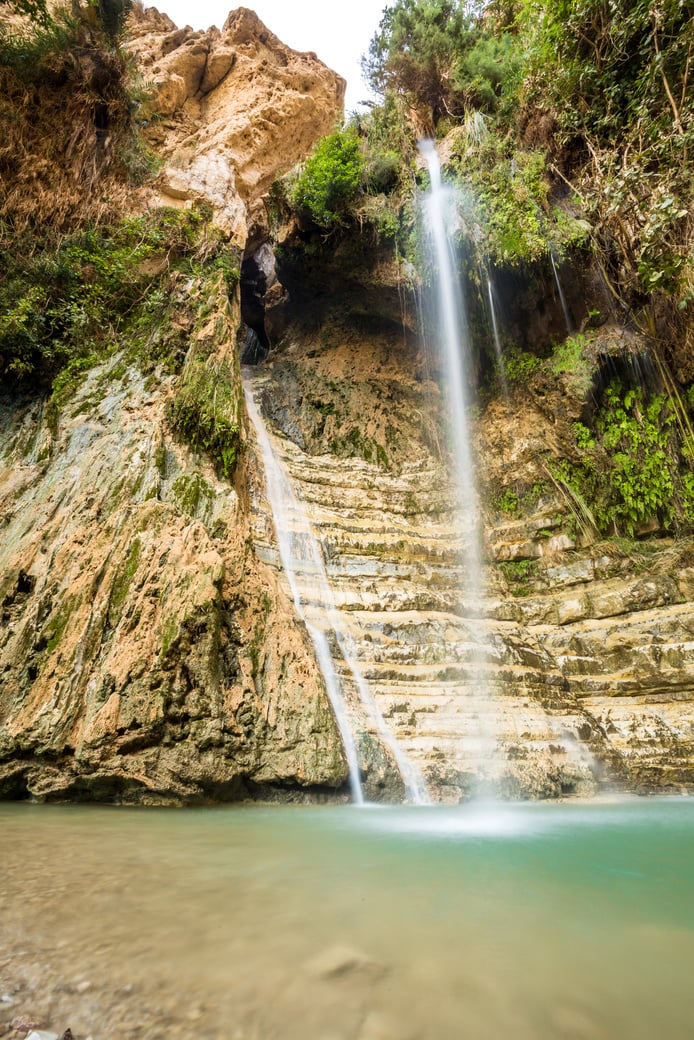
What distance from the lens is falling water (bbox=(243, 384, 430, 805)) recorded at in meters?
5.28

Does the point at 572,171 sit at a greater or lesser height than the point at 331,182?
lesser

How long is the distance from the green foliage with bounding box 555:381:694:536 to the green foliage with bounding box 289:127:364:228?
6.49 meters

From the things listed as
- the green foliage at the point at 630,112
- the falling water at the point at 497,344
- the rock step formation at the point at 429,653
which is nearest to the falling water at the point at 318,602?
the rock step formation at the point at 429,653

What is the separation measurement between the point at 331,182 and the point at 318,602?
850 centimetres

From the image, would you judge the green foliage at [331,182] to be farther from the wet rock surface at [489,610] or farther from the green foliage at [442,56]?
the wet rock surface at [489,610]

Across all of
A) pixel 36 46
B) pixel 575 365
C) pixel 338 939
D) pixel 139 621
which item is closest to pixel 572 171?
pixel 575 365

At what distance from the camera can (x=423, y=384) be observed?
451 inches

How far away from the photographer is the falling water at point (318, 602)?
528cm

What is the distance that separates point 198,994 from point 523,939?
1005mm

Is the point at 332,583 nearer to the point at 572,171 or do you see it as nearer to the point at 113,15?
the point at 572,171

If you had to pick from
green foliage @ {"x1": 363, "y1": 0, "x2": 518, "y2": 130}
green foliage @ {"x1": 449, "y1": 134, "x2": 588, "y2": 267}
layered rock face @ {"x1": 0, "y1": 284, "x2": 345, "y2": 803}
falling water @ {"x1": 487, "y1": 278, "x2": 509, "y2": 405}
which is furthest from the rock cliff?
green foliage @ {"x1": 363, "y1": 0, "x2": 518, "y2": 130}

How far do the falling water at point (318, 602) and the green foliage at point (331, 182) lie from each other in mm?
4764

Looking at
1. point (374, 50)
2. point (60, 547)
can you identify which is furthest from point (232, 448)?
point (374, 50)

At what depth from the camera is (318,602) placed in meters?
7.09
